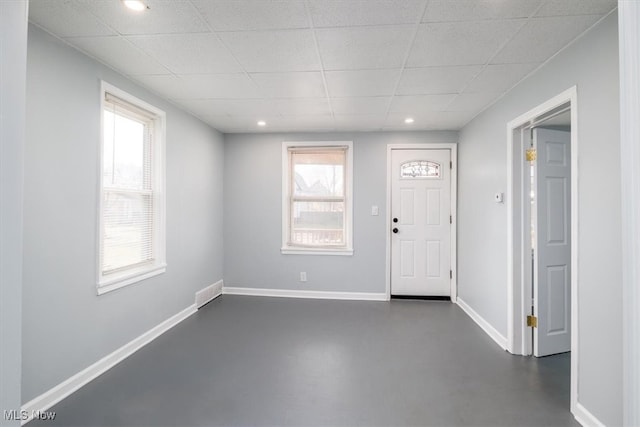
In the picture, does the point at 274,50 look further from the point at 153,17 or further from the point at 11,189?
the point at 11,189

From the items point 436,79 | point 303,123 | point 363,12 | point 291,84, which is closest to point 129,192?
point 291,84

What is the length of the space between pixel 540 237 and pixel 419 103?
5.61 ft

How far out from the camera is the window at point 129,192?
2.44 m

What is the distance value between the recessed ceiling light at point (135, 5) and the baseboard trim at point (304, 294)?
11.7 ft

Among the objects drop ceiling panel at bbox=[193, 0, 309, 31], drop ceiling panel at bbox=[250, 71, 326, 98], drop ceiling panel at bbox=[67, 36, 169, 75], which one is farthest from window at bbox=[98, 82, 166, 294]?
drop ceiling panel at bbox=[193, 0, 309, 31]

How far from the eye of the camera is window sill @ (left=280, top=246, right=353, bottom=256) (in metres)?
4.28

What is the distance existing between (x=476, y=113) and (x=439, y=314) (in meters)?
2.45

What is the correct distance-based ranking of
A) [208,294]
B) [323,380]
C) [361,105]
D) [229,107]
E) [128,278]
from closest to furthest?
[323,380], [128,278], [361,105], [229,107], [208,294]

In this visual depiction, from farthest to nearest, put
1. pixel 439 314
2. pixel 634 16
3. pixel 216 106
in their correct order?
pixel 439 314 → pixel 216 106 → pixel 634 16

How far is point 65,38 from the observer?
1967 mm

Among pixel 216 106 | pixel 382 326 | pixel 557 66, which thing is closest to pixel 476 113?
pixel 557 66

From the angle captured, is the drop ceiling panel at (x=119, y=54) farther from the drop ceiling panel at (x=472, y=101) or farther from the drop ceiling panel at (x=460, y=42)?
the drop ceiling panel at (x=472, y=101)

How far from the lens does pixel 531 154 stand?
2594 mm

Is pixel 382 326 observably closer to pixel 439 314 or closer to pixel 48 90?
pixel 439 314
